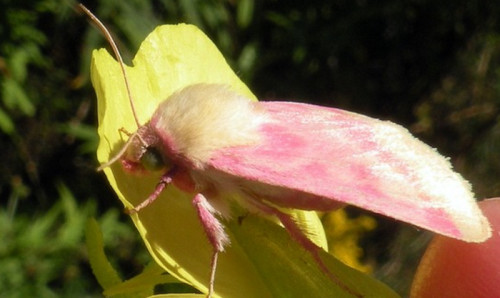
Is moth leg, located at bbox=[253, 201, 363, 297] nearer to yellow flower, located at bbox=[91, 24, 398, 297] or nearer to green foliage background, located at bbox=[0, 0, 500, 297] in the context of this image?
yellow flower, located at bbox=[91, 24, 398, 297]

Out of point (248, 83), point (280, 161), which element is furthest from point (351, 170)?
point (248, 83)

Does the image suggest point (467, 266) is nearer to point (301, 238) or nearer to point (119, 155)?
point (301, 238)

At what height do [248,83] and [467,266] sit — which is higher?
[248,83]

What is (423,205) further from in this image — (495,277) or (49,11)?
(49,11)

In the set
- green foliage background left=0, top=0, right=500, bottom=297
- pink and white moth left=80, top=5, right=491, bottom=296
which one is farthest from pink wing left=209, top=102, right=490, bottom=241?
green foliage background left=0, top=0, right=500, bottom=297

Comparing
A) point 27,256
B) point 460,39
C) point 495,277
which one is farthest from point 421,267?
point 460,39
